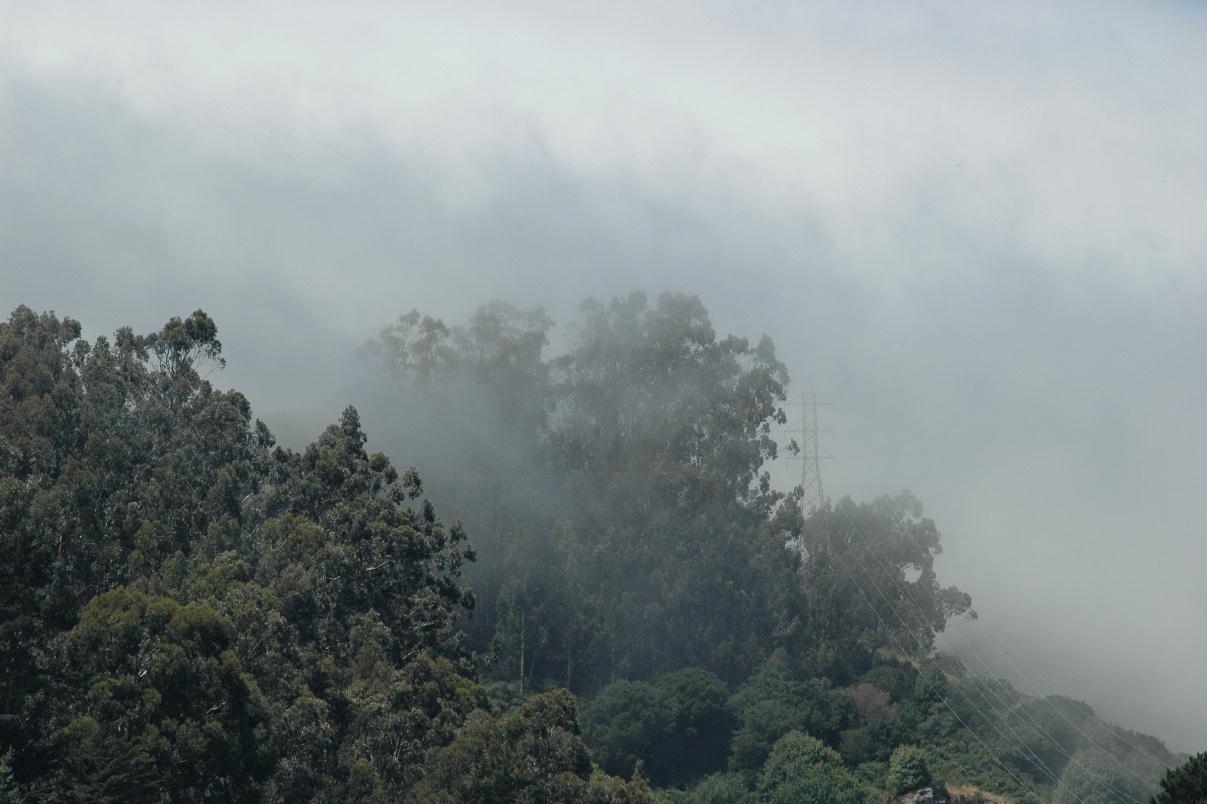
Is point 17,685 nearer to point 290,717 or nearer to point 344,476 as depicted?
point 290,717

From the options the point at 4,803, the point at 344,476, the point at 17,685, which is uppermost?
the point at 344,476

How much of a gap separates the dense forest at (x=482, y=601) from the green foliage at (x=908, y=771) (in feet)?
0.64

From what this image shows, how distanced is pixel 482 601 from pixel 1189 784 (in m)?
74.4

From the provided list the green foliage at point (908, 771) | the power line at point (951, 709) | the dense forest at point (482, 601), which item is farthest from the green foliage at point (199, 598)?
the power line at point (951, 709)

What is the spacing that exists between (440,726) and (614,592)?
1886 inches

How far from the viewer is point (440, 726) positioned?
217 ft

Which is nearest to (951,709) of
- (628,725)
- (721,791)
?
(721,791)

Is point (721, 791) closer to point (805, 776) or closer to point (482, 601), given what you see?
point (805, 776)

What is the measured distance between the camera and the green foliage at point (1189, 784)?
1671 inches

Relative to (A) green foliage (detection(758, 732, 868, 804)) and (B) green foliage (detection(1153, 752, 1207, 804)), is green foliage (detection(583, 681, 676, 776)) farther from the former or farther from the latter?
(B) green foliage (detection(1153, 752, 1207, 804))

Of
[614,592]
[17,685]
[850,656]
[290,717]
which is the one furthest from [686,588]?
[17,685]

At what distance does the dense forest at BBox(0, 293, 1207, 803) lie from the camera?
5306 centimetres

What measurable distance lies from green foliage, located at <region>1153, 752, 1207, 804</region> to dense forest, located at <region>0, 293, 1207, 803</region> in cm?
8

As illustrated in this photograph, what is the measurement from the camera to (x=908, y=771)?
104062 mm
